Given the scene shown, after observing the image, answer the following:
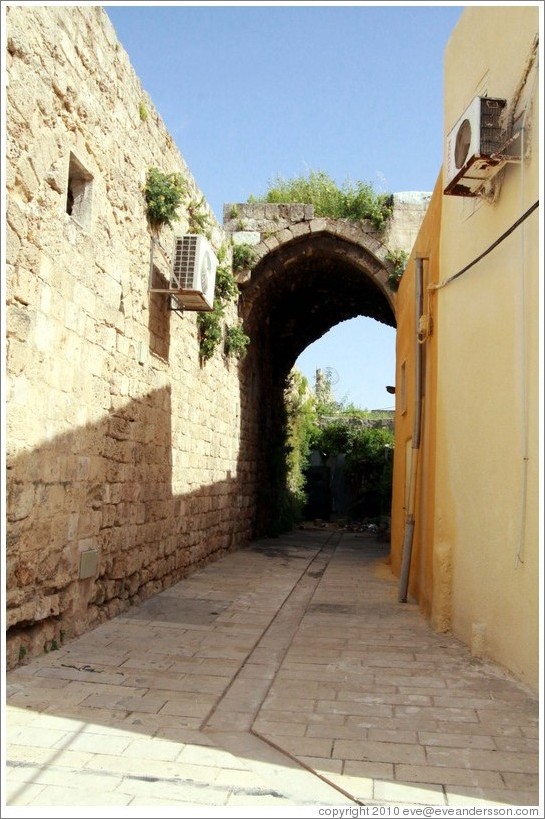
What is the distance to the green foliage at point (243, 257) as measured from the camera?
1063 centimetres

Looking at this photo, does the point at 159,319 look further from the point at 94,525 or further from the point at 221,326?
the point at 221,326

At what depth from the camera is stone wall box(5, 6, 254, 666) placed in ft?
12.9


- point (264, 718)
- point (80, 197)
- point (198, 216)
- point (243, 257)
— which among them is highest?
point (243, 257)

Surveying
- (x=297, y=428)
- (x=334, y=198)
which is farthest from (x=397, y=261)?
(x=297, y=428)

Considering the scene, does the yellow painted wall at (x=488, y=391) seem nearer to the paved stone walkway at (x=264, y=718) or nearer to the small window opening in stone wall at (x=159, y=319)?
the paved stone walkway at (x=264, y=718)

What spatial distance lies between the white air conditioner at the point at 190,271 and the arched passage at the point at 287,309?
4008 millimetres

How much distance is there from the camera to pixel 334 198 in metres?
11.4

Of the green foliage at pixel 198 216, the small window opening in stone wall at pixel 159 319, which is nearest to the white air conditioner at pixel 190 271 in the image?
the small window opening in stone wall at pixel 159 319

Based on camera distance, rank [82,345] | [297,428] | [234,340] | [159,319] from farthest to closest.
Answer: [297,428], [234,340], [159,319], [82,345]

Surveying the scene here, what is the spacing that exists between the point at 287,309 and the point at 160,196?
812cm

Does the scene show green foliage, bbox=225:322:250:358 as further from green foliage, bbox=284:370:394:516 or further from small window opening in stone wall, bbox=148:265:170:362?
green foliage, bbox=284:370:394:516

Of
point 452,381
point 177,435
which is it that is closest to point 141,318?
point 177,435

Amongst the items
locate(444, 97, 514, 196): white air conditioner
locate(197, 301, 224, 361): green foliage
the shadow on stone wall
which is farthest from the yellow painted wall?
locate(197, 301, 224, 361): green foliage

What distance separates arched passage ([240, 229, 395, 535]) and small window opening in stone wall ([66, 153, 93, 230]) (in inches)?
240
